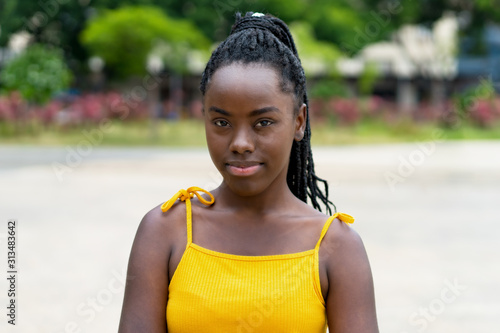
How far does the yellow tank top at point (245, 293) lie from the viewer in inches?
56.8

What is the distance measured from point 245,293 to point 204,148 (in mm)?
16369

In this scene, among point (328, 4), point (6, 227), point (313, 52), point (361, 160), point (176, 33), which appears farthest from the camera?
point (328, 4)

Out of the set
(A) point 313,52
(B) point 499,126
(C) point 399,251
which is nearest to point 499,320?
(C) point 399,251

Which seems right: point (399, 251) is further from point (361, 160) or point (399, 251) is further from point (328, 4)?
point (328, 4)

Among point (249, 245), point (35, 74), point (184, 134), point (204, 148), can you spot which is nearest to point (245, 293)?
point (249, 245)

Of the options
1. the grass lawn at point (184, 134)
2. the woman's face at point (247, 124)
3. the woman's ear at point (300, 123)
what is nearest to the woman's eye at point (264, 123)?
the woman's face at point (247, 124)

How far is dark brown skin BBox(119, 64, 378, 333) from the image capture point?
149cm

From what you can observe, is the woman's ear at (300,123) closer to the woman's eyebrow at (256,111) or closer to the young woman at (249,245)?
the young woman at (249,245)

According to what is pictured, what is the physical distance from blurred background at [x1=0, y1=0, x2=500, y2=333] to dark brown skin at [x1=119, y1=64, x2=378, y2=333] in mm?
459

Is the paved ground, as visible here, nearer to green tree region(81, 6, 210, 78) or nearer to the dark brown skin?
the dark brown skin

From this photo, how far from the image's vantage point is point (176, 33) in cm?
2059

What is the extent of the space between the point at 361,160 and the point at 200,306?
505 inches

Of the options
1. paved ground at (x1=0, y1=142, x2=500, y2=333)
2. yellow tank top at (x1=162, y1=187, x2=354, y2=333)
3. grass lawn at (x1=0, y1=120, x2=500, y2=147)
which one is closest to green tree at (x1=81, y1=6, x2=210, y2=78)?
grass lawn at (x1=0, y1=120, x2=500, y2=147)

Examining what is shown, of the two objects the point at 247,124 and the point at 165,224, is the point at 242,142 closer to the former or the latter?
the point at 247,124
